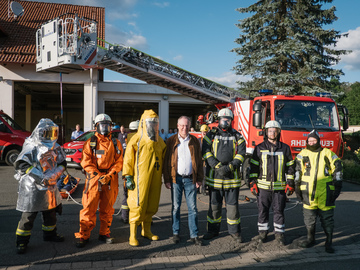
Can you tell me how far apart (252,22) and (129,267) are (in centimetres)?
1657

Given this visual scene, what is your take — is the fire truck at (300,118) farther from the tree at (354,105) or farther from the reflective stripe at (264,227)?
the tree at (354,105)

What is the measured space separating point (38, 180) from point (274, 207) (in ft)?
11.6

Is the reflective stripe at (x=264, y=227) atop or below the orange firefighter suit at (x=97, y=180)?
below

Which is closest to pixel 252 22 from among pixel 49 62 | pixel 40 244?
pixel 49 62

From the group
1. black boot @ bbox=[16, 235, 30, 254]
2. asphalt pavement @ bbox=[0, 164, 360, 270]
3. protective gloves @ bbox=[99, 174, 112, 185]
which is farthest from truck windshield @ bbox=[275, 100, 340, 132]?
black boot @ bbox=[16, 235, 30, 254]

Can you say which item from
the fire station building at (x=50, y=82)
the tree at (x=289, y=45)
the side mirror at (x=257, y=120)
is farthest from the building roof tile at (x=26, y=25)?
the side mirror at (x=257, y=120)

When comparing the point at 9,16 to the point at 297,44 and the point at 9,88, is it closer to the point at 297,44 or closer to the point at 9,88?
the point at 9,88

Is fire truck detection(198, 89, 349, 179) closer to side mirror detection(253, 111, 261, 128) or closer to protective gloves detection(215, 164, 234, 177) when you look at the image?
side mirror detection(253, 111, 261, 128)

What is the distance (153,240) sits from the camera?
4.73 meters

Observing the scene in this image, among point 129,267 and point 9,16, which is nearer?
point 129,267

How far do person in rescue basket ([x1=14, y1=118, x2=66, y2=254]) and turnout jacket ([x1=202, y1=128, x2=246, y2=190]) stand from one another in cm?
231

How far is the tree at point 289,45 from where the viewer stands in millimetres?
16703

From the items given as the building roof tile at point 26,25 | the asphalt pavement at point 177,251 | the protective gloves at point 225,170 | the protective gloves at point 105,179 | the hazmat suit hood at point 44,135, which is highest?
the building roof tile at point 26,25

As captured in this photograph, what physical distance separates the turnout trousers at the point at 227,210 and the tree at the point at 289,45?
43.9 feet
